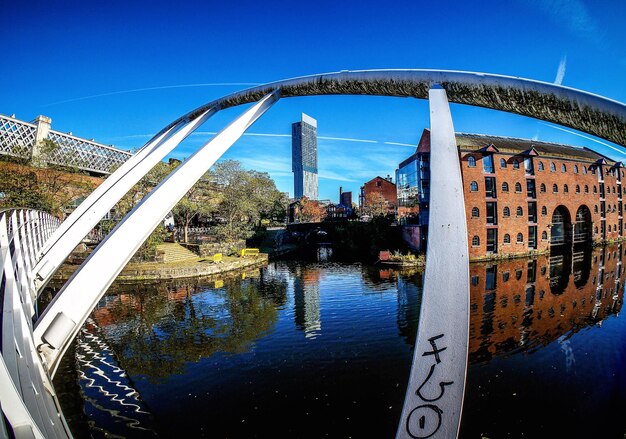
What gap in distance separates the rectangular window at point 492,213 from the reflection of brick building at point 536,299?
165 inches

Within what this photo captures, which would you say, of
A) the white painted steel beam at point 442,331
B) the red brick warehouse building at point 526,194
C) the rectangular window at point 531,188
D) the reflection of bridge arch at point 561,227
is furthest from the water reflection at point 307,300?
the reflection of bridge arch at point 561,227

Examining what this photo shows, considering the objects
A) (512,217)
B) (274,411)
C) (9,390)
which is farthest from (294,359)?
(512,217)

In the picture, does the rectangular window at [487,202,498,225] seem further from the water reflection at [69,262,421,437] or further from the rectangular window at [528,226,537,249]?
the water reflection at [69,262,421,437]

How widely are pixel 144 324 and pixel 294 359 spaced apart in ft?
26.2

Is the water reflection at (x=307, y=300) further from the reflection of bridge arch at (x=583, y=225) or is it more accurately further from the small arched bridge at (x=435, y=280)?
the reflection of bridge arch at (x=583, y=225)

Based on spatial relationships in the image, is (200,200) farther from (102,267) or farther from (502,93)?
(502,93)

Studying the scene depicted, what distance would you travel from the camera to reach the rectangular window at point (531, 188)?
1171 inches

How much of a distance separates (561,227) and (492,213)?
11.8m

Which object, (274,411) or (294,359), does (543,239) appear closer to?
(294,359)

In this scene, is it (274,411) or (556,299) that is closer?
(274,411)

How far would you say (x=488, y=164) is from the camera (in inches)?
1115

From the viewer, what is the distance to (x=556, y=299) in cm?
1588

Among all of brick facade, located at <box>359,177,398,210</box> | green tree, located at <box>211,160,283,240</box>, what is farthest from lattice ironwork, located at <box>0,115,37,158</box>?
brick facade, located at <box>359,177,398,210</box>

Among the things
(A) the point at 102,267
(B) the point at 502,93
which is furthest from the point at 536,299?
(A) the point at 102,267
